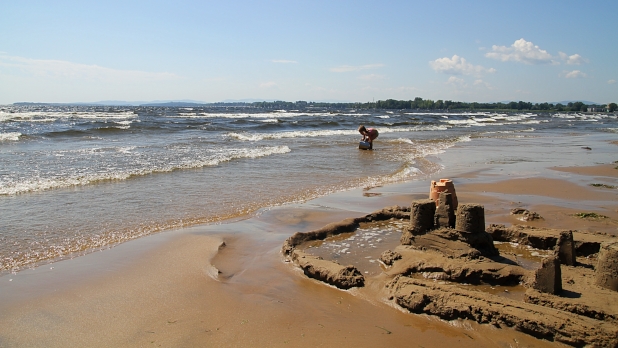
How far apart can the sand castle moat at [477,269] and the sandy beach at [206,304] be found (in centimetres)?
16

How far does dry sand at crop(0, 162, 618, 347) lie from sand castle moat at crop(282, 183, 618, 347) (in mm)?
165

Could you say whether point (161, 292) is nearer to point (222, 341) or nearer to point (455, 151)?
point (222, 341)

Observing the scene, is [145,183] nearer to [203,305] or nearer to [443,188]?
[203,305]

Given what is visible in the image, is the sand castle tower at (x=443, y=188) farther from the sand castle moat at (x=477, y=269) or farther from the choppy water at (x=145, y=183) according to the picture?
the choppy water at (x=145, y=183)

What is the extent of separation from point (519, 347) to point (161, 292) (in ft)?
12.3

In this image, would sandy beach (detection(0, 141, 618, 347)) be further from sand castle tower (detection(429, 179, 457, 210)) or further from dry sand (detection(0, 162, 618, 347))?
sand castle tower (detection(429, 179, 457, 210))

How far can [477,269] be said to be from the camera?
5.15 meters

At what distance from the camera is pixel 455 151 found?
2094 cm

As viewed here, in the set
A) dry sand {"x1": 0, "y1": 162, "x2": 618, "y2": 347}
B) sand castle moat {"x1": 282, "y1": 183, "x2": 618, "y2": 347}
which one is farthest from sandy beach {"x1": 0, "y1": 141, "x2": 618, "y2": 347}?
sand castle moat {"x1": 282, "y1": 183, "x2": 618, "y2": 347}

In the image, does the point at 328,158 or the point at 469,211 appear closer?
the point at 469,211

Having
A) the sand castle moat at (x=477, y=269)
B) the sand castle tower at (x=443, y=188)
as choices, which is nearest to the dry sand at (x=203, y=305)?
the sand castle moat at (x=477, y=269)

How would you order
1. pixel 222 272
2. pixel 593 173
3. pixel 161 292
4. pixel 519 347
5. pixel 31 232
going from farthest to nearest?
1. pixel 593 173
2. pixel 31 232
3. pixel 222 272
4. pixel 161 292
5. pixel 519 347

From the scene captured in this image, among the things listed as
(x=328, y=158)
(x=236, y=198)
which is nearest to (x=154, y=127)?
(x=328, y=158)

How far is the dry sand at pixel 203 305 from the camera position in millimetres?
3932
